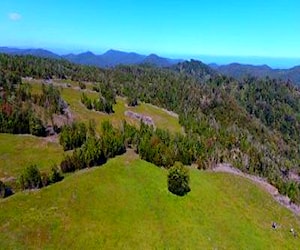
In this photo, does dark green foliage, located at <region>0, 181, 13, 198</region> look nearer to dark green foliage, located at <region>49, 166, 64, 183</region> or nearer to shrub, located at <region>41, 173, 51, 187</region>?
shrub, located at <region>41, 173, 51, 187</region>

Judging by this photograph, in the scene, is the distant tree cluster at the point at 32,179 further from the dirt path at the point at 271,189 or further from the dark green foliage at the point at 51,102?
the dark green foliage at the point at 51,102

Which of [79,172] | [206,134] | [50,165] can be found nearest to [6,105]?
[50,165]

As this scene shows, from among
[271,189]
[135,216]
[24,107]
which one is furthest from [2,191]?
[271,189]

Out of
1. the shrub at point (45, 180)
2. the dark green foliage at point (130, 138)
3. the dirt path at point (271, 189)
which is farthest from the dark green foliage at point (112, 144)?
the dirt path at point (271, 189)

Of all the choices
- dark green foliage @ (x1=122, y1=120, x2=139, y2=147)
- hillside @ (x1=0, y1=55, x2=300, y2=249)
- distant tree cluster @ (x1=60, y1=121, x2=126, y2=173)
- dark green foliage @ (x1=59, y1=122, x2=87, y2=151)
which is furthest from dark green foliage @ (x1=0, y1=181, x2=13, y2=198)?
dark green foliage @ (x1=122, y1=120, x2=139, y2=147)

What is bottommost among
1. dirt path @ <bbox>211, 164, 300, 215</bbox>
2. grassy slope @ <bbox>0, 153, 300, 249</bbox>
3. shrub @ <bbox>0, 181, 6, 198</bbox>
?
dirt path @ <bbox>211, 164, 300, 215</bbox>

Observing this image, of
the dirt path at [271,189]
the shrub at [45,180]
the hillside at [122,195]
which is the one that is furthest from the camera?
the dirt path at [271,189]
